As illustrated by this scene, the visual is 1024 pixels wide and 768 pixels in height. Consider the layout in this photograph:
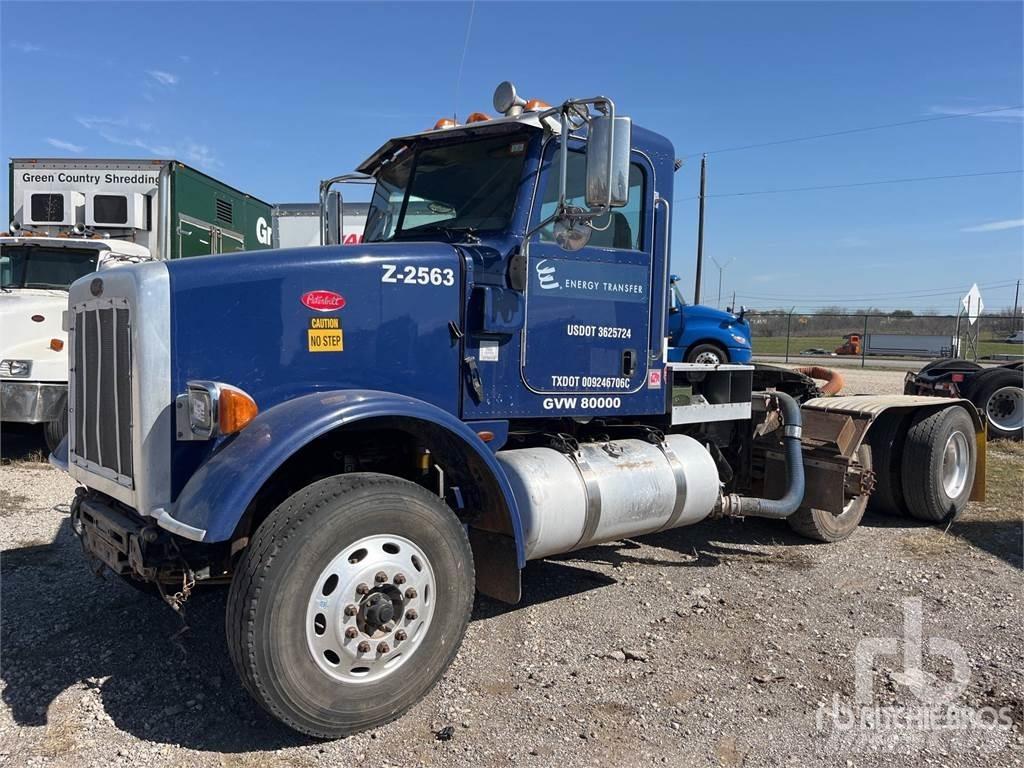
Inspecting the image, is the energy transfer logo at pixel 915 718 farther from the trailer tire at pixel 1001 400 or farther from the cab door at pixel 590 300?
the trailer tire at pixel 1001 400

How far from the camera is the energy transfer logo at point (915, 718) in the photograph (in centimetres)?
329

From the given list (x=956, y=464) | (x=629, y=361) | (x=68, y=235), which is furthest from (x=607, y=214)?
(x=68, y=235)

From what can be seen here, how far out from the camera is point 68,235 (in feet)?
32.6

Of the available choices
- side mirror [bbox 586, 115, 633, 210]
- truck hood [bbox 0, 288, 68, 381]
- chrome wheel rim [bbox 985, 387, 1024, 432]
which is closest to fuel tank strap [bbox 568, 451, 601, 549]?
side mirror [bbox 586, 115, 633, 210]

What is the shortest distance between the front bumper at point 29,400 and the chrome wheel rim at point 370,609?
5828mm

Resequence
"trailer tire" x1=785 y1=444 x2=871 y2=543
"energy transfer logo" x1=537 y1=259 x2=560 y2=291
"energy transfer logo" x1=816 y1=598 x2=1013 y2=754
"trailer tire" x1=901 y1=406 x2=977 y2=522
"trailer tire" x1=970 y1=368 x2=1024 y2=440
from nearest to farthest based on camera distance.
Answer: "energy transfer logo" x1=816 y1=598 x2=1013 y2=754
"energy transfer logo" x1=537 y1=259 x2=560 y2=291
"trailer tire" x1=785 y1=444 x2=871 y2=543
"trailer tire" x1=901 y1=406 x2=977 y2=522
"trailer tire" x1=970 y1=368 x2=1024 y2=440

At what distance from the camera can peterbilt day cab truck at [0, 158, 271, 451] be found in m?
→ 7.95

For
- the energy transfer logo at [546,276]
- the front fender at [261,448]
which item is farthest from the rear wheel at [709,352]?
the front fender at [261,448]

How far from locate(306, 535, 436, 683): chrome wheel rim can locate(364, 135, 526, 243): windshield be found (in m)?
1.88

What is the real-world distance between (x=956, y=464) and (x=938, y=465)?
1.78ft

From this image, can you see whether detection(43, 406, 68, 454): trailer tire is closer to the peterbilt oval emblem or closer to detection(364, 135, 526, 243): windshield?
detection(364, 135, 526, 243): windshield

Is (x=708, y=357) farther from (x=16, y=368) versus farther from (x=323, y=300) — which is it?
(x=323, y=300)

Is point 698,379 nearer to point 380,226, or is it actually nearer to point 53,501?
point 380,226

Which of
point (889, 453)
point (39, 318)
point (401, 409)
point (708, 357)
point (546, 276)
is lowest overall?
point (889, 453)
